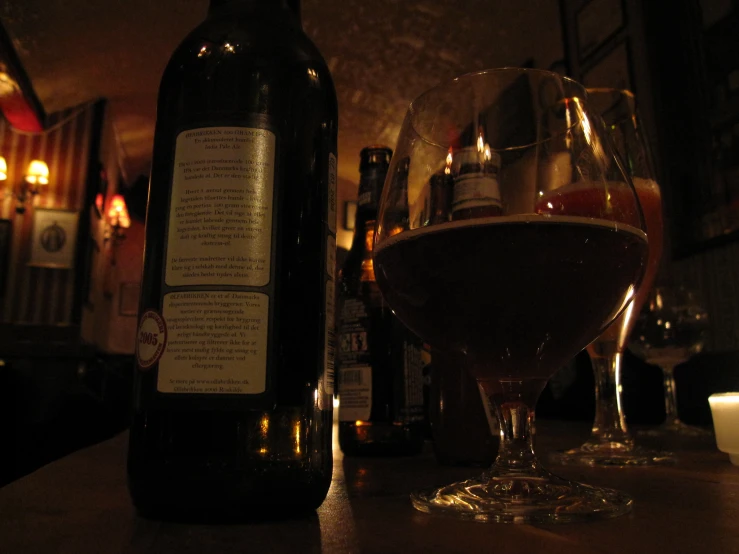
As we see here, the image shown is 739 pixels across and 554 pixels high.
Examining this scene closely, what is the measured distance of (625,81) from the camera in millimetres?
2068

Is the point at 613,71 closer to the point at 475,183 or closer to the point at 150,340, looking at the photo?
the point at 475,183

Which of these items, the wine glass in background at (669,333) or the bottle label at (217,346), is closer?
the bottle label at (217,346)

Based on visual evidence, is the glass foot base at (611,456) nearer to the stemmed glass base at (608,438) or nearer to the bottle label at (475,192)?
the stemmed glass base at (608,438)

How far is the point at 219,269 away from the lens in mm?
410

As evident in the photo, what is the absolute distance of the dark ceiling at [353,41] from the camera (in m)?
2.78

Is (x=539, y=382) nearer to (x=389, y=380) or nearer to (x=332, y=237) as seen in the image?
(x=332, y=237)

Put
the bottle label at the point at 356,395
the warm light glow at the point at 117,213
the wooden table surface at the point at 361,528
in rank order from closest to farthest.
Result: the wooden table surface at the point at 361,528
the bottle label at the point at 356,395
the warm light glow at the point at 117,213

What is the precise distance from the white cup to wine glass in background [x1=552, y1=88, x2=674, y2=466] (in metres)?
0.06

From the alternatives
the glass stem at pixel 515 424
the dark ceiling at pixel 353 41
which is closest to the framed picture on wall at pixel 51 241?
the dark ceiling at pixel 353 41

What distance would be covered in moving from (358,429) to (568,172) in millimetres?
505

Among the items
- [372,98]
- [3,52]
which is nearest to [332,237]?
[372,98]

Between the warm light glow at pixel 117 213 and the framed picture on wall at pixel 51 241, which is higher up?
the warm light glow at pixel 117 213

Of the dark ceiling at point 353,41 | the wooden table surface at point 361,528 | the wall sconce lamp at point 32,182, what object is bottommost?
the wooden table surface at point 361,528

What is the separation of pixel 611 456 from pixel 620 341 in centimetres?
24
